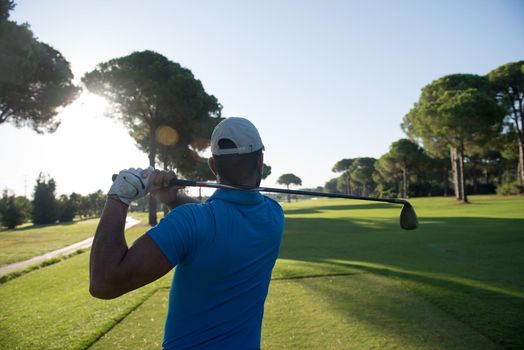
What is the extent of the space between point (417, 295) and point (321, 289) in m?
1.71

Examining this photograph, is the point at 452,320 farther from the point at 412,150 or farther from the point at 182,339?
the point at 412,150

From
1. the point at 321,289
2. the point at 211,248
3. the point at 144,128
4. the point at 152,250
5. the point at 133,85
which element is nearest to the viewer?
the point at 152,250

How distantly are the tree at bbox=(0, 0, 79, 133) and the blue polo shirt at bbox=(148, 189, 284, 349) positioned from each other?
19277 millimetres

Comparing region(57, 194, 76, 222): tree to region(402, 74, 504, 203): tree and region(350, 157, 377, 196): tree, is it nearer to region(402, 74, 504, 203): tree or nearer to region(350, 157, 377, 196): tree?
region(402, 74, 504, 203): tree

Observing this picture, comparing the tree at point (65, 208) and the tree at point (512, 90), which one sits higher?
the tree at point (512, 90)

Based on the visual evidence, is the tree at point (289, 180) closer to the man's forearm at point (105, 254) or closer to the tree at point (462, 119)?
the tree at point (462, 119)

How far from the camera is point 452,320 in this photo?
4.82m

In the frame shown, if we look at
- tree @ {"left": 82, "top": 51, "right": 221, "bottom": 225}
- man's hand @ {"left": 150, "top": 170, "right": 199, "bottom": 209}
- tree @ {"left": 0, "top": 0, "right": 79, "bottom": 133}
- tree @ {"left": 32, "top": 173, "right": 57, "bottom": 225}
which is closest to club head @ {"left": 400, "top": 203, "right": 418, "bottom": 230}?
man's hand @ {"left": 150, "top": 170, "right": 199, "bottom": 209}

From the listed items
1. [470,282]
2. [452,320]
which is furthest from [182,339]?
[470,282]

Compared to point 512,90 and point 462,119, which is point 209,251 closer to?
point 462,119

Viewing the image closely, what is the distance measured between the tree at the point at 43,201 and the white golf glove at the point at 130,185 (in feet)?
194

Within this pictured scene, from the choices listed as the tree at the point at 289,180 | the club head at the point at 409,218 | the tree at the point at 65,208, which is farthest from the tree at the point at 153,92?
Answer: the tree at the point at 289,180

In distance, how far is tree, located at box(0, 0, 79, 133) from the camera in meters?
16.4

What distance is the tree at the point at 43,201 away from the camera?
169 feet
